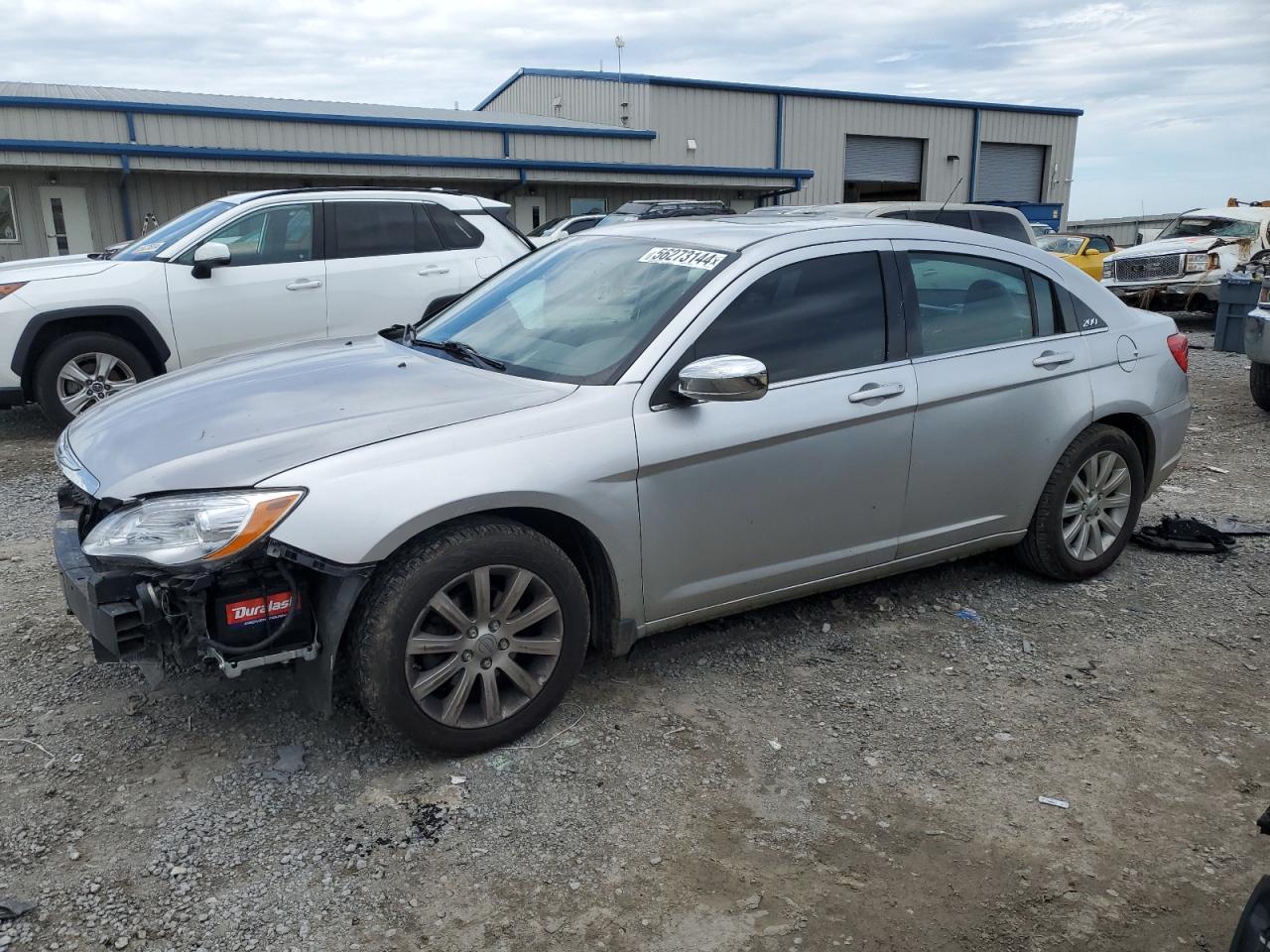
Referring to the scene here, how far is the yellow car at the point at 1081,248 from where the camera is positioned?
19.2m

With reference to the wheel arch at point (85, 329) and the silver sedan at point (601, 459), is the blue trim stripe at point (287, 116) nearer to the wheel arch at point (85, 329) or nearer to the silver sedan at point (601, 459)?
the wheel arch at point (85, 329)

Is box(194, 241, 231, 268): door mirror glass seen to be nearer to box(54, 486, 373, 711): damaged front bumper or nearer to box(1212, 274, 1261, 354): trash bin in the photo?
box(54, 486, 373, 711): damaged front bumper

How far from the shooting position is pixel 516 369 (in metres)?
3.80

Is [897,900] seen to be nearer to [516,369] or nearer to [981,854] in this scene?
[981,854]

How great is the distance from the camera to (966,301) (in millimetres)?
4484

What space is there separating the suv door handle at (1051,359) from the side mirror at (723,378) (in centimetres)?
170

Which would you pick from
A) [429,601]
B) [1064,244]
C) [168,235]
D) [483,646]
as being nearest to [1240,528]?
[483,646]

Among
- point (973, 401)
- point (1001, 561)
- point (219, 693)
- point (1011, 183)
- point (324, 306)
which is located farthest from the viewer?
point (1011, 183)

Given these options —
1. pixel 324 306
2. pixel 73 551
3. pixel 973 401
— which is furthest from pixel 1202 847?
pixel 324 306

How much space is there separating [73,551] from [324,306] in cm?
528

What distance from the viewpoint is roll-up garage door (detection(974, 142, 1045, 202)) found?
35.1 meters

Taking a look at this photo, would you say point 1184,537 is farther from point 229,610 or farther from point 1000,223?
point 1000,223

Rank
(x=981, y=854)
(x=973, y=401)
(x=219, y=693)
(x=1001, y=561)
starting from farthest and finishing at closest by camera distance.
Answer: (x=1001, y=561) → (x=973, y=401) → (x=219, y=693) → (x=981, y=854)

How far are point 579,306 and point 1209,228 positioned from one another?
1668 cm
